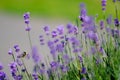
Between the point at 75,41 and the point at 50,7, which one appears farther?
the point at 50,7

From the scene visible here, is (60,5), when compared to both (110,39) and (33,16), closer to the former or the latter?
(33,16)

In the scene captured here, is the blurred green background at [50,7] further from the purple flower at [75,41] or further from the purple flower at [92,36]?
the purple flower at [92,36]

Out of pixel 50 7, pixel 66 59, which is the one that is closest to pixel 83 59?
pixel 66 59

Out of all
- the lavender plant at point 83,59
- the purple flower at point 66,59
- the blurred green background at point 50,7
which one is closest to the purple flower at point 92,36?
the lavender plant at point 83,59

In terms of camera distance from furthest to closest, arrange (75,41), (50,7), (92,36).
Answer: (50,7), (75,41), (92,36)

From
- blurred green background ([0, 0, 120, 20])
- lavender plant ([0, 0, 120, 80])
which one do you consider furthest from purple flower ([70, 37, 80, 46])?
blurred green background ([0, 0, 120, 20])

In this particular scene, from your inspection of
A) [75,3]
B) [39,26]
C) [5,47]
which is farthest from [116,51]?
[75,3]

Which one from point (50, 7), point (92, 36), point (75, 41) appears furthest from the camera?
point (50, 7)

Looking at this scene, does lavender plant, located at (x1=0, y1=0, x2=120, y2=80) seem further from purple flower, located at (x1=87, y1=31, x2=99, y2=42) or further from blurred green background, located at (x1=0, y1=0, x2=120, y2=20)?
A: blurred green background, located at (x1=0, y1=0, x2=120, y2=20)

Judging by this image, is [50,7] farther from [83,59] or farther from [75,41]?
[83,59]
